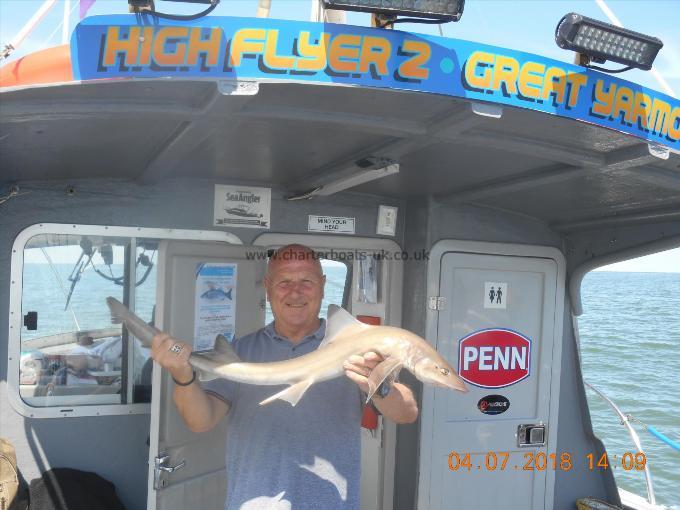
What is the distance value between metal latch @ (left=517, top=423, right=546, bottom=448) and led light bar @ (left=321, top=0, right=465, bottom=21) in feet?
12.7

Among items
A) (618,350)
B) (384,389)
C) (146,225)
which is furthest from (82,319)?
(618,350)

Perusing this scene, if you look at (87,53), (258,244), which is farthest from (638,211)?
(87,53)

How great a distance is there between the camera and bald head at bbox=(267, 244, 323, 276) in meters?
3.26

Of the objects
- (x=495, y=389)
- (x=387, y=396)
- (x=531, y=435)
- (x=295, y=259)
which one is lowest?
(x=531, y=435)

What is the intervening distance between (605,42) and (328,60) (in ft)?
4.32

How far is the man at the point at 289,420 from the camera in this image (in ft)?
9.89

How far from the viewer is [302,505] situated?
9.87 ft

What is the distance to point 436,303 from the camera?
4.95m

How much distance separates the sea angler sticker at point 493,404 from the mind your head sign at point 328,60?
3068 mm

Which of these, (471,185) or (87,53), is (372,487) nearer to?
(471,185)
